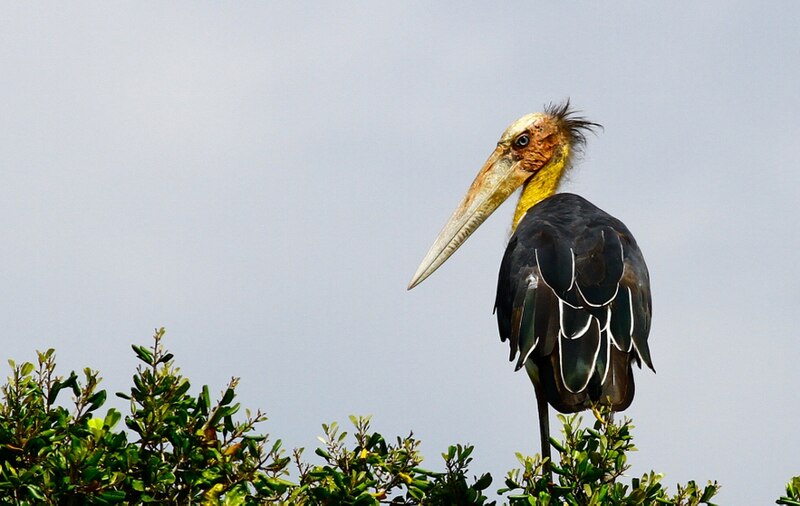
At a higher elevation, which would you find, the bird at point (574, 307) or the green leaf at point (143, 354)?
the bird at point (574, 307)

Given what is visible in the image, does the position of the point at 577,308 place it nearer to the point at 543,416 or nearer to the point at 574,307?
the point at 574,307

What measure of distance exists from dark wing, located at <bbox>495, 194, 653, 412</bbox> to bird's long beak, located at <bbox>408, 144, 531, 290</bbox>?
203cm

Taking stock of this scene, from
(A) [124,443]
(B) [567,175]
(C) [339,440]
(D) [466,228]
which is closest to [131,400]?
(A) [124,443]

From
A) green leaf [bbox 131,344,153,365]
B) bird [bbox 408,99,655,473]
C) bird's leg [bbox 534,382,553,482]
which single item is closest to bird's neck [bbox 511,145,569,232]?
bird [bbox 408,99,655,473]

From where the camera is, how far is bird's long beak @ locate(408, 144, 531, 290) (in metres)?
10.1

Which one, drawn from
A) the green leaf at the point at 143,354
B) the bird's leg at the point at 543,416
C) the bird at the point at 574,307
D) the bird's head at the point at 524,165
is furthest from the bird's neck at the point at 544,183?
the green leaf at the point at 143,354

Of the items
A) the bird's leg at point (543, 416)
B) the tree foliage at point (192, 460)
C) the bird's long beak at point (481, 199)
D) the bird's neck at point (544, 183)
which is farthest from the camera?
the bird's neck at point (544, 183)

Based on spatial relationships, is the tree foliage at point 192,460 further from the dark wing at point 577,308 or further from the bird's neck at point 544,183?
the bird's neck at point 544,183

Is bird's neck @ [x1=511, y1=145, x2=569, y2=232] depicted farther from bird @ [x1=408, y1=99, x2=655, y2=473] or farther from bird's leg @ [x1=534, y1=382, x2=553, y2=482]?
bird's leg @ [x1=534, y1=382, x2=553, y2=482]

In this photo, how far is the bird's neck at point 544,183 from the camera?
10508 mm

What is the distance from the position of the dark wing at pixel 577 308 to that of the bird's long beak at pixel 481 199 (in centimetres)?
203

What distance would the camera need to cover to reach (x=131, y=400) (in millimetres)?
4836

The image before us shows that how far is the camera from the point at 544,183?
10.6m

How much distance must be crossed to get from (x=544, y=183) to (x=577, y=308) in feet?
11.9
